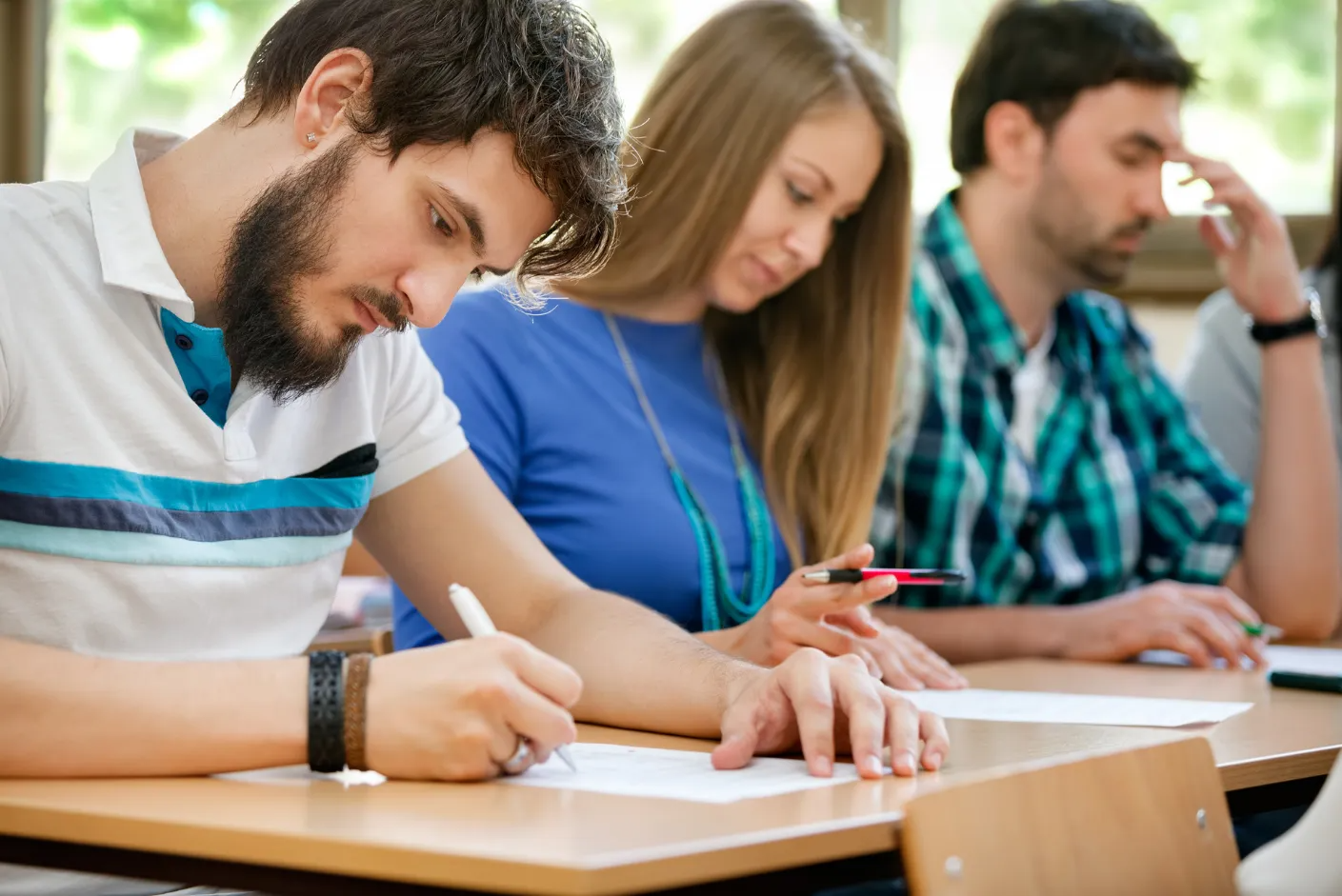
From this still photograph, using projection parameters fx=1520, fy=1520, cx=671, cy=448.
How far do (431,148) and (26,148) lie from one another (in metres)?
3.76

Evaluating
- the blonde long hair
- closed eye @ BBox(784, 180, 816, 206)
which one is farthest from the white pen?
closed eye @ BBox(784, 180, 816, 206)

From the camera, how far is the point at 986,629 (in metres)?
2.14

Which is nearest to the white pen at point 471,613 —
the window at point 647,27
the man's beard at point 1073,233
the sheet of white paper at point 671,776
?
the sheet of white paper at point 671,776

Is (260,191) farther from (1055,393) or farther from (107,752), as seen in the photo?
(1055,393)

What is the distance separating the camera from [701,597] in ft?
6.16

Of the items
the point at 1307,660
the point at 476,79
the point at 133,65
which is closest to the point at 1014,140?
the point at 1307,660

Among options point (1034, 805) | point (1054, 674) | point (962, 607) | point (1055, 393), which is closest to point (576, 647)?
point (1034, 805)

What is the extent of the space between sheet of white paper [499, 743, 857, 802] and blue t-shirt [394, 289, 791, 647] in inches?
24.5

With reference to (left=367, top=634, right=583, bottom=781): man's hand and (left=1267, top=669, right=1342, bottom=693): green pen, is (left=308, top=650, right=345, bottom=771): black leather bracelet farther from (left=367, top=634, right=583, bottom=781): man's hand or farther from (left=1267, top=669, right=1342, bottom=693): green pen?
(left=1267, top=669, right=1342, bottom=693): green pen

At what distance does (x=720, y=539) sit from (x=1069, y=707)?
1.80ft

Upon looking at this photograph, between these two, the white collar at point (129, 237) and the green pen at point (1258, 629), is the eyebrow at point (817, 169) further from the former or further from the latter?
the white collar at point (129, 237)

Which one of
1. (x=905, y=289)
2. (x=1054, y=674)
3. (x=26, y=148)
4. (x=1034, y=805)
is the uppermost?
(x=26, y=148)

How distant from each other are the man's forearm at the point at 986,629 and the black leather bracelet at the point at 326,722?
3.99 ft

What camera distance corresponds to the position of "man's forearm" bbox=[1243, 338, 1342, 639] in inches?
97.3
